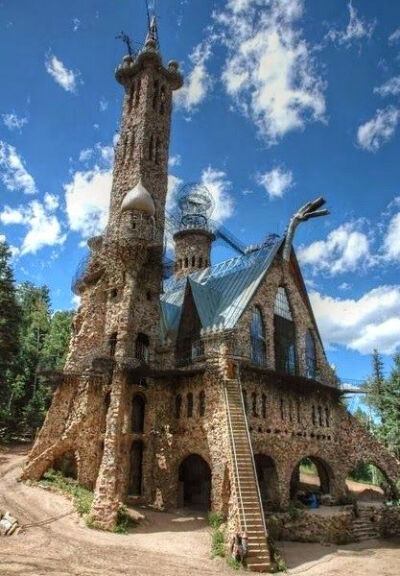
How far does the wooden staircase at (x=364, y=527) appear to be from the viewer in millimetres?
24034

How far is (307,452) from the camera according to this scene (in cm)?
2655

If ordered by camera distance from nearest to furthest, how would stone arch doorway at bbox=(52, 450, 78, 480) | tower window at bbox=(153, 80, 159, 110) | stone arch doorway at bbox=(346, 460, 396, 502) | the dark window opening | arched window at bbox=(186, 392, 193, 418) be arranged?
1. stone arch doorway at bbox=(52, 450, 78, 480)
2. arched window at bbox=(186, 392, 193, 418)
3. the dark window opening
4. stone arch doorway at bbox=(346, 460, 396, 502)
5. tower window at bbox=(153, 80, 159, 110)

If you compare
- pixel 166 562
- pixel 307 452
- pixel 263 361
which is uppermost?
pixel 263 361

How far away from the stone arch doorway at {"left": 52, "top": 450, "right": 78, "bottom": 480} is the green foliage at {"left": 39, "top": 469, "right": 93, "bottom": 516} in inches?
23.6

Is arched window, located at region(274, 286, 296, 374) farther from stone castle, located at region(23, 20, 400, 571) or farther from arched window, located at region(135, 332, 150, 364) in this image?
arched window, located at region(135, 332, 150, 364)

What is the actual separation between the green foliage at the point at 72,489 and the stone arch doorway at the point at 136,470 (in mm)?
2459

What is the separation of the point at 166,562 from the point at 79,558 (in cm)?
306

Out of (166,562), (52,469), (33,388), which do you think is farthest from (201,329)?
(33,388)

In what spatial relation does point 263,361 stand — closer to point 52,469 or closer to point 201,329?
point 201,329

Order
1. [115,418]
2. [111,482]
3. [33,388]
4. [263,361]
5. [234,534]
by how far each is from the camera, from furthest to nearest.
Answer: [33,388]
[263,361]
[115,418]
[111,482]
[234,534]

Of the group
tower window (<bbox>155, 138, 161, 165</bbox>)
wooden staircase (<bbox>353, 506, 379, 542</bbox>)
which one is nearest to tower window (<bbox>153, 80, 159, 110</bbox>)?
tower window (<bbox>155, 138, 161, 165</bbox>)

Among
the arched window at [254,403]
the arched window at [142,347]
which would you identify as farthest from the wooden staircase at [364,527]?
the arched window at [142,347]

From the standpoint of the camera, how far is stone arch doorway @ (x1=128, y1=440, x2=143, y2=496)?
78.9 feet

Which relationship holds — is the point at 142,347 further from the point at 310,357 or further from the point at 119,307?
the point at 310,357
